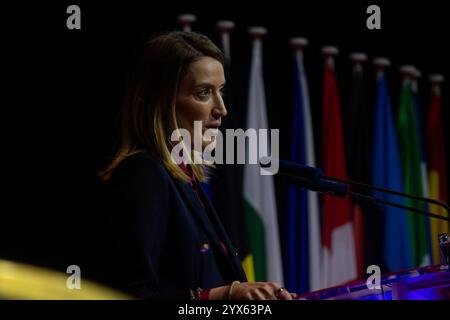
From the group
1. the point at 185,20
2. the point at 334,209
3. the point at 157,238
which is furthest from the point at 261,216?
the point at 157,238

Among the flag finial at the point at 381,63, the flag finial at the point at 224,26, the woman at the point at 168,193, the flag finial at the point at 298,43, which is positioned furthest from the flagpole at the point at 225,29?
the woman at the point at 168,193

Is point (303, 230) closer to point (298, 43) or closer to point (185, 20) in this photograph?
point (298, 43)

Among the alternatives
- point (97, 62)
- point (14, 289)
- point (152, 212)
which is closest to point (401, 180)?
point (97, 62)

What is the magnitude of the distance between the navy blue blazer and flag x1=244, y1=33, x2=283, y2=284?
2.42m

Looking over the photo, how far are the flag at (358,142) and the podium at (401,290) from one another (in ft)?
10.6

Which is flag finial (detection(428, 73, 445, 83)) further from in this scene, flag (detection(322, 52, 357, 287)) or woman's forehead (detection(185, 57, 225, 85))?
woman's forehead (detection(185, 57, 225, 85))

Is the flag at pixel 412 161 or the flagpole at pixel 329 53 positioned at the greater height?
the flagpole at pixel 329 53

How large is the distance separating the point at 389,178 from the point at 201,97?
9.91 ft

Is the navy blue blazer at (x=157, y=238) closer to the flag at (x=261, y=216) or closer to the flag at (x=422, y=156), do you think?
the flag at (x=261, y=216)

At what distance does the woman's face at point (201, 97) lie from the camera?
2.52 m

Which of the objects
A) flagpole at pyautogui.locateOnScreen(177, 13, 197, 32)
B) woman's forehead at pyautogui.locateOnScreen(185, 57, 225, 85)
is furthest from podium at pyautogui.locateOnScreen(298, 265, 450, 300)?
flagpole at pyautogui.locateOnScreen(177, 13, 197, 32)

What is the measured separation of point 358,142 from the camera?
209 inches
